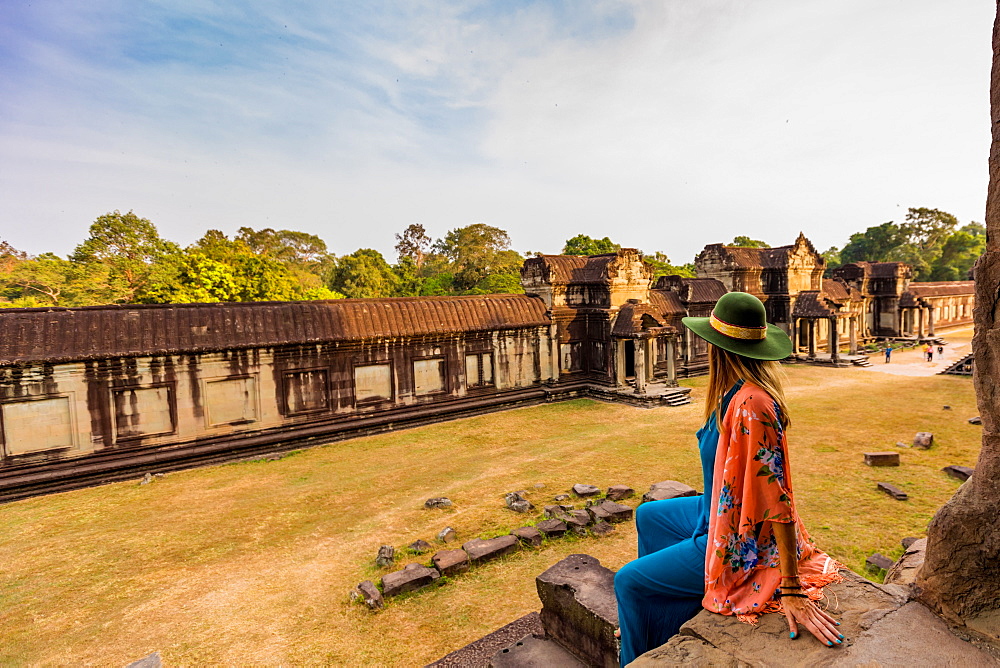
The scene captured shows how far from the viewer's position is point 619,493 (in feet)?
31.3

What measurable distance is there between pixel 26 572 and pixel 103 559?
1058 mm

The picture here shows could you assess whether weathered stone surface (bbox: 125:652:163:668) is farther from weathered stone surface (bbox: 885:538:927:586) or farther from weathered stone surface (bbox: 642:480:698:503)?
weathered stone surface (bbox: 642:480:698:503)

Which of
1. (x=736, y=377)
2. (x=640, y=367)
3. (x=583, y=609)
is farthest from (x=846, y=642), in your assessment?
(x=640, y=367)

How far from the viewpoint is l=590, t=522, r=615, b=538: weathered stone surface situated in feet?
26.8

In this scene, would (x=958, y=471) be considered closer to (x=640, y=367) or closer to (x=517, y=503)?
(x=517, y=503)

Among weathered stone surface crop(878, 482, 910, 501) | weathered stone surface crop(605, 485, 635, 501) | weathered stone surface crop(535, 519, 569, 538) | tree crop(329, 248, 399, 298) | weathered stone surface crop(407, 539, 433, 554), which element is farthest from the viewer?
tree crop(329, 248, 399, 298)

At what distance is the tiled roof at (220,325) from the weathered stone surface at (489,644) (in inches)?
447

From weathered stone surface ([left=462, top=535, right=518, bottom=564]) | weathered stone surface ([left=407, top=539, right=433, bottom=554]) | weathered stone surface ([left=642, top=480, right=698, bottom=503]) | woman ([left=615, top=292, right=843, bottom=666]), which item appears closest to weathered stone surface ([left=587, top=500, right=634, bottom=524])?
weathered stone surface ([left=642, top=480, right=698, bottom=503])

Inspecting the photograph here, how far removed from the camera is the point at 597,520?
8.52m

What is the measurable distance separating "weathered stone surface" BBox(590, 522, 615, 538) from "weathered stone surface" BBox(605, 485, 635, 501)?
1.20 m

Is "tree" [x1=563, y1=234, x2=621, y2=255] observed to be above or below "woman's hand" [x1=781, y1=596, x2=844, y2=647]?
above

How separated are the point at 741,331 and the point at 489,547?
5.90 m

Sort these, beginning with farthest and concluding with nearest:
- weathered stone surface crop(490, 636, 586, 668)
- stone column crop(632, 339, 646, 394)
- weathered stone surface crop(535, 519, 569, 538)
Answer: stone column crop(632, 339, 646, 394) < weathered stone surface crop(535, 519, 569, 538) < weathered stone surface crop(490, 636, 586, 668)

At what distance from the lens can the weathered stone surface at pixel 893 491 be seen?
9.09m
